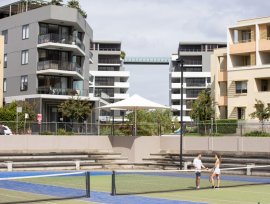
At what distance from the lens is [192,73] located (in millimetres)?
134875

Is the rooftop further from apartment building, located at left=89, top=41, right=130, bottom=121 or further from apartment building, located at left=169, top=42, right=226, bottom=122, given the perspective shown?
apartment building, located at left=169, top=42, right=226, bottom=122

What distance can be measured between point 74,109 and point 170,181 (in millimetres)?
32954

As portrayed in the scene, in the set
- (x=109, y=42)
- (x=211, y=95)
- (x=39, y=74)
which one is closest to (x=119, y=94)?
(x=109, y=42)

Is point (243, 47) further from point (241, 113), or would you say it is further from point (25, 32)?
point (25, 32)

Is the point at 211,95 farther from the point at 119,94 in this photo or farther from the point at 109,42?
the point at 109,42

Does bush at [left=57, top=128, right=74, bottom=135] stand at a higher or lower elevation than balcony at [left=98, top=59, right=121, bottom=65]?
lower

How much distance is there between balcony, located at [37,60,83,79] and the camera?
64.6 metres

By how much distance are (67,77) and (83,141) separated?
2793cm

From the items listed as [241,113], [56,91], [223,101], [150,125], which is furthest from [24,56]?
[241,113]

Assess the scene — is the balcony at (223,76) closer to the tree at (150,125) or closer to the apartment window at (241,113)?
the apartment window at (241,113)

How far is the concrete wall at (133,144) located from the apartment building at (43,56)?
2237cm

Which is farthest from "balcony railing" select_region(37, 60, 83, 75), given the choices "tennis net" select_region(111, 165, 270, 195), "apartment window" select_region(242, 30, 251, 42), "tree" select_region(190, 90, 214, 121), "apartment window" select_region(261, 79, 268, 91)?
"tennis net" select_region(111, 165, 270, 195)

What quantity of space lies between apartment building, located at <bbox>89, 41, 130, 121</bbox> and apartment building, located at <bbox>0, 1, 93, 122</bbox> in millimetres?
63447

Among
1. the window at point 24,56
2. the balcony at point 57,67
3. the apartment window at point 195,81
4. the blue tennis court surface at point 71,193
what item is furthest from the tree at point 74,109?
the apartment window at point 195,81
